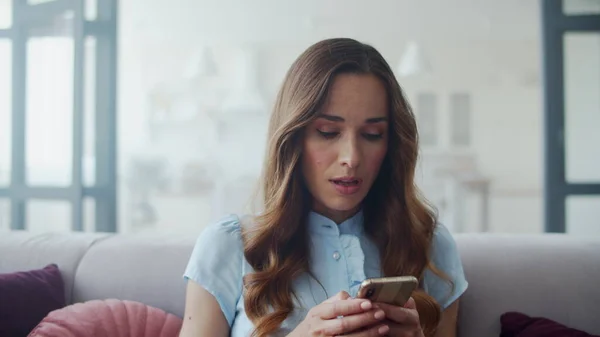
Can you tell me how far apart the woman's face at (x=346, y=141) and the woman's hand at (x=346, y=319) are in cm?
26

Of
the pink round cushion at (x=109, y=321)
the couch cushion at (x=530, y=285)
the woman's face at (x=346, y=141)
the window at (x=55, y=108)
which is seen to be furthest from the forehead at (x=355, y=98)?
the window at (x=55, y=108)

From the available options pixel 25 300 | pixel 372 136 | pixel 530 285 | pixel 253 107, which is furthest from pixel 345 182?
pixel 253 107

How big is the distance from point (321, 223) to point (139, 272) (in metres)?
0.53

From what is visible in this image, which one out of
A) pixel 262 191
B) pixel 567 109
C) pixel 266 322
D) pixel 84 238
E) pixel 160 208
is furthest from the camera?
pixel 160 208

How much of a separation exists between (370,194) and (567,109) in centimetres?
145

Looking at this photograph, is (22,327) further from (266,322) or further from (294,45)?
(294,45)

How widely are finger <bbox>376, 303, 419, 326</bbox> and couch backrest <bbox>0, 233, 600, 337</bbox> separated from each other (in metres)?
0.46

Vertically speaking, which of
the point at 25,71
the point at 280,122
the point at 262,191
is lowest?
the point at 262,191

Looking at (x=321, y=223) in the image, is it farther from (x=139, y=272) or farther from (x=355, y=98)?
(x=139, y=272)

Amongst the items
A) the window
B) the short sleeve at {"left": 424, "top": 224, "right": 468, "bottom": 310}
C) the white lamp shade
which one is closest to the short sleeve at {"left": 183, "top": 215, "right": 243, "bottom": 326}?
the short sleeve at {"left": 424, "top": 224, "right": 468, "bottom": 310}

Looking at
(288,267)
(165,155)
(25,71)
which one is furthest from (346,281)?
(165,155)

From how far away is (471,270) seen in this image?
4.37ft

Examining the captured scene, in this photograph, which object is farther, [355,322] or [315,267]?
[315,267]

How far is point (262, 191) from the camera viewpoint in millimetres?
1180
